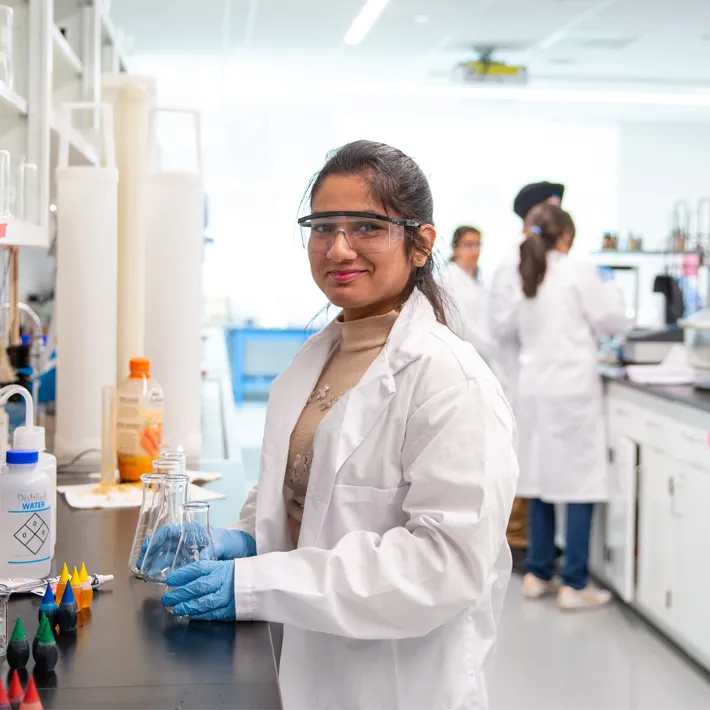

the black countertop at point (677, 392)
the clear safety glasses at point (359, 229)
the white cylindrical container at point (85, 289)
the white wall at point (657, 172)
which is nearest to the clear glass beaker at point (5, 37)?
the white cylindrical container at point (85, 289)

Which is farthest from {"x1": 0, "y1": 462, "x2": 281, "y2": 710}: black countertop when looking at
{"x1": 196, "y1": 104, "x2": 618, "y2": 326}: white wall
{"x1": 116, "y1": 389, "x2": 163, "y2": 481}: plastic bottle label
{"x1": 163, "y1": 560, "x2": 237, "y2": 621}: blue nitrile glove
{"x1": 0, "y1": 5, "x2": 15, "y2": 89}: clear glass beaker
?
{"x1": 196, "y1": 104, "x2": 618, "y2": 326}: white wall

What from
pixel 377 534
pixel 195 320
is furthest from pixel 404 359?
pixel 195 320

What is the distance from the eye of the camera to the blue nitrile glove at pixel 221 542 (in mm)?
1334

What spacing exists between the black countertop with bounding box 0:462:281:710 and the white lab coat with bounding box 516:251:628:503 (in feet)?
8.74

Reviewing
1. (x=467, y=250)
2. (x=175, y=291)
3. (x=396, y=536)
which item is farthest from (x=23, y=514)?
(x=467, y=250)

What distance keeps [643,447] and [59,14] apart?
2.52 m

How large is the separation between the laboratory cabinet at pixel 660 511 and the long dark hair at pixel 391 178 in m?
1.90

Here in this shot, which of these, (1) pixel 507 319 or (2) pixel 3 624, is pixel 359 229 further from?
(1) pixel 507 319

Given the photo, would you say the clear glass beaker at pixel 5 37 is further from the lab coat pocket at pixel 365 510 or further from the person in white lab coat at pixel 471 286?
the person in white lab coat at pixel 471 286

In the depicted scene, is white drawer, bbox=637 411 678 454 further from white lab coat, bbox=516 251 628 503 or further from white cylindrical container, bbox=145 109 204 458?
white cylindrical container, bbox=145 109 204 458

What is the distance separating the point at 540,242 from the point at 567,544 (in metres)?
1.25

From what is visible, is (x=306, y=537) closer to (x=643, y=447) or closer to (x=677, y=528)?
(x=677, y=528)

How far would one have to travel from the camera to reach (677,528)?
322 cm

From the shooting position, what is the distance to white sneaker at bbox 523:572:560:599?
12.6 ft
